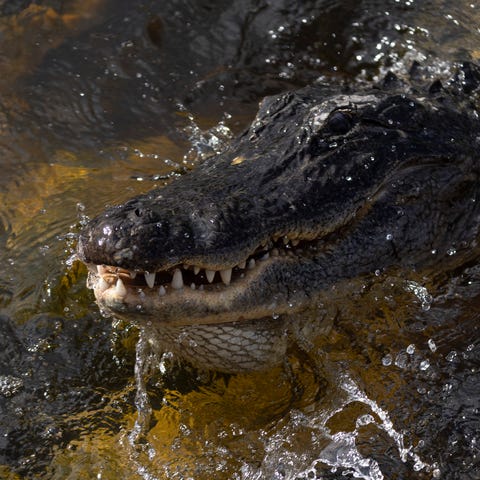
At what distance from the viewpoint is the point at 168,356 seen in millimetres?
4172

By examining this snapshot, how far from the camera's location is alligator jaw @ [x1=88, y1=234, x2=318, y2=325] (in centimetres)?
329

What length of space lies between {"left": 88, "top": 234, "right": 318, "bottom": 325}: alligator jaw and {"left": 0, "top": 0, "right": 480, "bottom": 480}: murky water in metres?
0.50

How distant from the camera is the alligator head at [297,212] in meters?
3.29

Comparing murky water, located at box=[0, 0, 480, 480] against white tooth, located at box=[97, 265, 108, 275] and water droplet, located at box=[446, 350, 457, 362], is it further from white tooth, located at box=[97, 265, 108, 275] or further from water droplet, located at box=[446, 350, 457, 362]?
white tooth, located at box=[97, 265, 108, 275]

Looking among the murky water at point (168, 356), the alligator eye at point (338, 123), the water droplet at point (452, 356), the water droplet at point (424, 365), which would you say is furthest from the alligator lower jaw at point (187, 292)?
the water droplet at point (452, 356)

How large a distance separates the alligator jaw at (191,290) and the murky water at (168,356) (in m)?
0.50

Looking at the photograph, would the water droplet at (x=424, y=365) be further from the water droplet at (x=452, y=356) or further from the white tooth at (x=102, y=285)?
the white tooth at (x=102, y=285)

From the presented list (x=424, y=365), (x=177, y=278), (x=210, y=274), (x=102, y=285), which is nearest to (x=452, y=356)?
(x=424, y=365)

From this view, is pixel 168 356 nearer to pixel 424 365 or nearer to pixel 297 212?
pixel 297 212

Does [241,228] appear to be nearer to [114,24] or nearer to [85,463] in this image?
[85,463]

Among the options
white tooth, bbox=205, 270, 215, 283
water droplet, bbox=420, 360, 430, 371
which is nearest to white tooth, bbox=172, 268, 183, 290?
white tooth, bbox=205, 270, 215, 283

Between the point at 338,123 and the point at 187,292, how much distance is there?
4.11 ft

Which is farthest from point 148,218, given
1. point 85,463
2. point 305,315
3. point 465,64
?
point 465,64

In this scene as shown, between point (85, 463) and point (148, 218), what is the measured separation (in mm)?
1174
